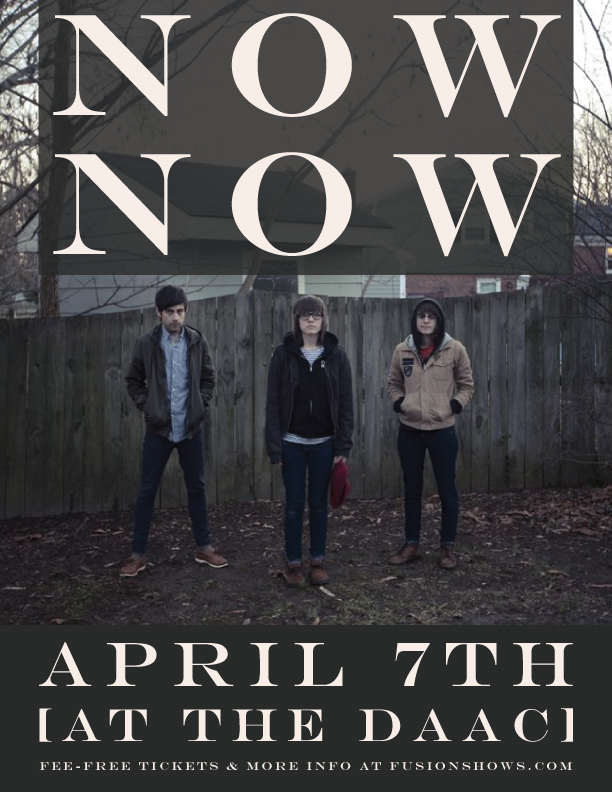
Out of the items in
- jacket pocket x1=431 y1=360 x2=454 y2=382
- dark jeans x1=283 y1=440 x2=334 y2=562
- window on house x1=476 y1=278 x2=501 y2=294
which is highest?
window on house x1=476 y1=278 x2=501 y2=294

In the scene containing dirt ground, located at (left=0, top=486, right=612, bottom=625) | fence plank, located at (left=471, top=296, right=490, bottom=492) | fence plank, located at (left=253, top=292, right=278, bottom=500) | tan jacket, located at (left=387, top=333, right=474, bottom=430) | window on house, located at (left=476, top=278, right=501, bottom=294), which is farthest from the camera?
window on house, located at (left=476, top=278, right=501, bottom=294)

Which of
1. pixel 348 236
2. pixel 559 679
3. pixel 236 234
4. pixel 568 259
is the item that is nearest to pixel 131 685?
pixel 559 679

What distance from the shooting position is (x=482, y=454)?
8336 mm

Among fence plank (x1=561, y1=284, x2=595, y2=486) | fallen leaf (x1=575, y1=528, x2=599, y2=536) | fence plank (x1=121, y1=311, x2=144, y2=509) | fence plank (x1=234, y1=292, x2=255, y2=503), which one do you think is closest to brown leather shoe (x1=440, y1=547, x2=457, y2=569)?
fallen leaf (x1=575, y1=528, x2=599, y2=536)

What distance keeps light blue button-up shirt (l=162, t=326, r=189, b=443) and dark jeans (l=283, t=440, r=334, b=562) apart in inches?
30.0

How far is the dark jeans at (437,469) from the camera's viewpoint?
5.85m

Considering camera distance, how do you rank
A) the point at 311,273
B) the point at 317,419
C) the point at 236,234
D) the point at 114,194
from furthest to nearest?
the point at 311,273
the point at 236,234
the point at 114,194
the point at 317,419

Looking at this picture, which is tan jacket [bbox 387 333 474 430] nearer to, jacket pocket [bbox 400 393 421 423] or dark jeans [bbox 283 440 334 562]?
jacket pocket [bbox 400 393 421 423]

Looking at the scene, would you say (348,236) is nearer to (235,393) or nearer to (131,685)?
(235,393)

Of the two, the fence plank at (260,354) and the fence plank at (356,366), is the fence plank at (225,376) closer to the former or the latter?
the fence plank at (260,354)

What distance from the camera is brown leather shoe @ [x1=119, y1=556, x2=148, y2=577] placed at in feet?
19.0

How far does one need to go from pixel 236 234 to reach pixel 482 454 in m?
8.23

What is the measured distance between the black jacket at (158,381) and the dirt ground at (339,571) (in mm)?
1035

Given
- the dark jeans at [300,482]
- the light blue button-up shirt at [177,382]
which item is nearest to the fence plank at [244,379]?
the light blue button-up shirt at [177,382]
